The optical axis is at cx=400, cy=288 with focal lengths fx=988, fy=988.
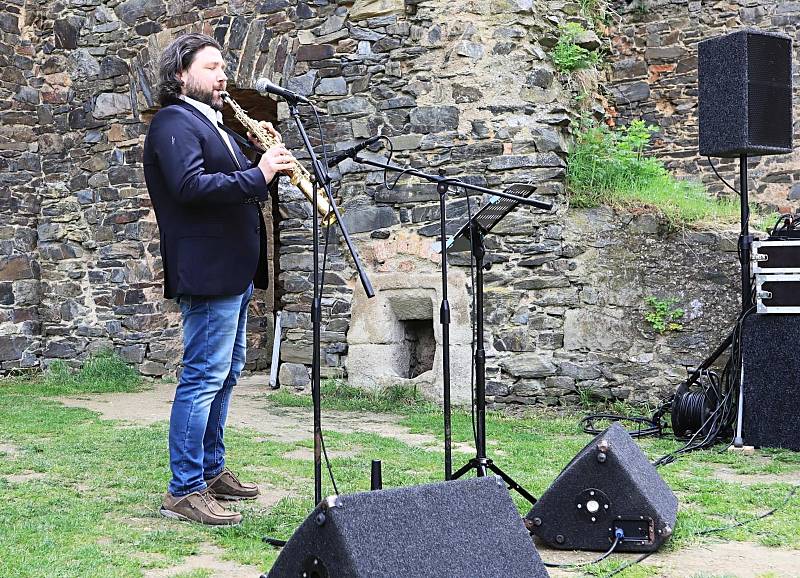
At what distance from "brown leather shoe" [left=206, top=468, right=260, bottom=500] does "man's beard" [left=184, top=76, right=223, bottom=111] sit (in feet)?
4.74

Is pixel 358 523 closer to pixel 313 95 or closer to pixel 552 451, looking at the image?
pixel 552 451

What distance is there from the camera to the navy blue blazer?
345cm

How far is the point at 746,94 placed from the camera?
5457 mm

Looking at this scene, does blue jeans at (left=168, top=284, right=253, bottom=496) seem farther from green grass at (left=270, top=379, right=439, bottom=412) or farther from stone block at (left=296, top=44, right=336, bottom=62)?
stone block at (left=296, top=44, right=336, bottom=62)

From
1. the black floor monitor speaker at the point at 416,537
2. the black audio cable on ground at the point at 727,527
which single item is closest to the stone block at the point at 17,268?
the black audio cable on ground at the point at 727,527

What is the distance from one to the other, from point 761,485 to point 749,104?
2.24m

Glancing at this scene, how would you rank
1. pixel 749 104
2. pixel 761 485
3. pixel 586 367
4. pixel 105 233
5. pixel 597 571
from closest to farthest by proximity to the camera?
pixel 597 571 → pixel 761 485 → pixel 749 104 → pixel 586 367 → pixel 105 233

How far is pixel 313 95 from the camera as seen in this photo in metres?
7.14

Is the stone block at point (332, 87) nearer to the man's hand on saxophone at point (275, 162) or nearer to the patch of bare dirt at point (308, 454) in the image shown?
the patch of bare dirt at point (308, 454)

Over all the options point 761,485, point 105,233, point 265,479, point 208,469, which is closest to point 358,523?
point 208,469

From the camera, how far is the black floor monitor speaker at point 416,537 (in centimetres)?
214

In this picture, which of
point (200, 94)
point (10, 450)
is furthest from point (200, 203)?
point (10, 450)

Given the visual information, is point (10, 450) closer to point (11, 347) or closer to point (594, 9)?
point (11, 347)

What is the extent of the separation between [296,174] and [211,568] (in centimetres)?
137
